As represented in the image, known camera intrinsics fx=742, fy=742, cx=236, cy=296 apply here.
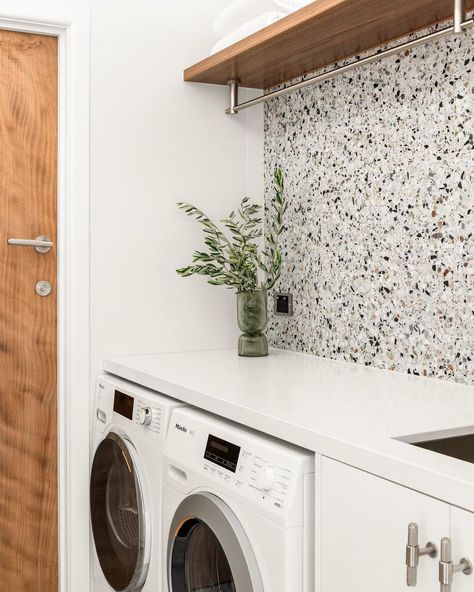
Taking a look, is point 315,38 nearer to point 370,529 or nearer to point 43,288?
point 43,288

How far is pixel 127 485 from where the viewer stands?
2.21m

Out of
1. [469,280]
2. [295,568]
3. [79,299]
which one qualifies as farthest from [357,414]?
[79,299]

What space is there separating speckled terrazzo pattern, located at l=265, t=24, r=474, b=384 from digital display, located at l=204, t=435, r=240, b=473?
0.66 meters

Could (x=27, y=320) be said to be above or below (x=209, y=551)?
above

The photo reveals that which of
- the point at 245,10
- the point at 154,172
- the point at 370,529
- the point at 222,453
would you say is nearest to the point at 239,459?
the point at 222,453

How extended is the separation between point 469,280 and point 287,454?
2.37ft

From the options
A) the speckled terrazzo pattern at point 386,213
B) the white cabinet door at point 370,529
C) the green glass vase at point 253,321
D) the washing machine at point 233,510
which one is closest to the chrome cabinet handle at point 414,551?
the white cabinet door at point 370,529

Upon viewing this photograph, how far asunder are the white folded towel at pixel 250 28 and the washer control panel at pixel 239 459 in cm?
118

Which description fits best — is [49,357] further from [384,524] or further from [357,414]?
[384,524]

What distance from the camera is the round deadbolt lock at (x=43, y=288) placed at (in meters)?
2.48

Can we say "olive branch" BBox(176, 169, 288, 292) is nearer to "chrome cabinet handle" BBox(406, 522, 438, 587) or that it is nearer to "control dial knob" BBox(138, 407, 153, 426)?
"control dial knob" BBox(138, 407, 153, 426)

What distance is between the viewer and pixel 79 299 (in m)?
2.48

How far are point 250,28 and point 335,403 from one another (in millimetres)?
1246

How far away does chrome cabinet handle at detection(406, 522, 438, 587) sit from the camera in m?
1.16
